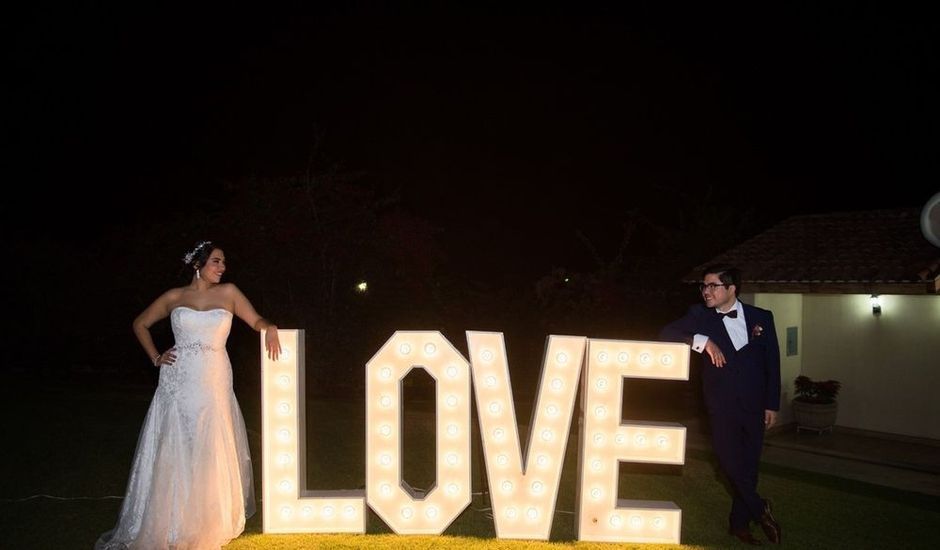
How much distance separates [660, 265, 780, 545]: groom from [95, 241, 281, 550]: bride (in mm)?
3215

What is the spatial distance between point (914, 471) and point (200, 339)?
28.8ft

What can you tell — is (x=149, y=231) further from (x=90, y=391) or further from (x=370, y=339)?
(x=370, y=339)

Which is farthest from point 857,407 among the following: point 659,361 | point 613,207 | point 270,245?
point 613,207

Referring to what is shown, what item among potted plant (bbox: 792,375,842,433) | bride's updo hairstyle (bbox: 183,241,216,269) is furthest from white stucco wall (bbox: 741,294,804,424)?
bride's updo hairstyle (bbox: 183,241,216,269)

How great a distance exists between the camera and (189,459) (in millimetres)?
4773

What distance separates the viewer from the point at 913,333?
10.4 m

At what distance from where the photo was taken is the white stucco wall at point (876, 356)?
10328mm

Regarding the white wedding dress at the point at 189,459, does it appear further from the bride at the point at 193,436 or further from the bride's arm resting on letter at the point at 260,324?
the bride's arm resting on letter at the point at 260,324

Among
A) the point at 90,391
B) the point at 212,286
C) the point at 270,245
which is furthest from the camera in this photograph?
the point at 270,245

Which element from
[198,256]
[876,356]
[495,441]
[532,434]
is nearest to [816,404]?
[876,356]

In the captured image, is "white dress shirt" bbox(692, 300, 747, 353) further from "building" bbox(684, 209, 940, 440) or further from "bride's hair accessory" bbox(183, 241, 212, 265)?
"building" bbox(684, 209, 940, 440)

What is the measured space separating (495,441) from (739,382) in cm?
183

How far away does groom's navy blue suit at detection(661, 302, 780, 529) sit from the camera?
4930mm

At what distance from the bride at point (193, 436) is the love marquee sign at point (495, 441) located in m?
0.29
